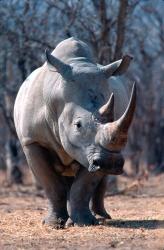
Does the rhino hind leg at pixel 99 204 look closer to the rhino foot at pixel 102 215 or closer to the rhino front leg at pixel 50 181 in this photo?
the rhino foot at pixel 102 215

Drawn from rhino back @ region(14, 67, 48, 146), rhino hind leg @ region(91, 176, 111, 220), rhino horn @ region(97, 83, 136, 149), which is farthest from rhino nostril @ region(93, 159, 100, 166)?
rhino hind leg @ region(91, 176, 111, 220)

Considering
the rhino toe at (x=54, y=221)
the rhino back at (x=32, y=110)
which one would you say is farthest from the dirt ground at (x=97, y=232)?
the rhino back at (x=32, y=110)

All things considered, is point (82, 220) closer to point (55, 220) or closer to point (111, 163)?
point (55, 220)

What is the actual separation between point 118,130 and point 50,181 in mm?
1806

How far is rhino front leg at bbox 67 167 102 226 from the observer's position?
891 centimetres

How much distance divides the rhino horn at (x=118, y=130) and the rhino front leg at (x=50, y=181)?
5.04 feet

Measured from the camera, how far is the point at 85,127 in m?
8.13

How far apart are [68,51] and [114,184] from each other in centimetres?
811

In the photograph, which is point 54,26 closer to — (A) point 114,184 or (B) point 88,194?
(A) point 114,184

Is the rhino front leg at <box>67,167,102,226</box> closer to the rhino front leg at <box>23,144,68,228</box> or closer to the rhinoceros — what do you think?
the rhinoceros

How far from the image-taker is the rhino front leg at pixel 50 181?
925cm

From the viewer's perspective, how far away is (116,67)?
29.1 feet

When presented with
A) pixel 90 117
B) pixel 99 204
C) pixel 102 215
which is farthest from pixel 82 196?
pixel 99 204

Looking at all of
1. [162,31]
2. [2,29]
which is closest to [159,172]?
[162,31]
